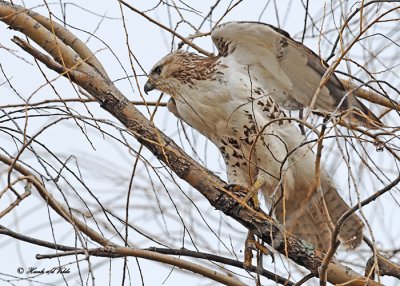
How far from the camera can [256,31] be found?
4.70 m

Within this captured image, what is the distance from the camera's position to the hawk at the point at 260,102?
4.64 meters

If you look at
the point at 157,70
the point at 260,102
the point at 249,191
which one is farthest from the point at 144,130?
the point at 157,70

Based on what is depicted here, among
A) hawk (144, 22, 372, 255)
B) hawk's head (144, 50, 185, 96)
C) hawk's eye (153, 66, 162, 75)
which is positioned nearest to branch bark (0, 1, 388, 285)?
hawk (144, 22, 372, 255)

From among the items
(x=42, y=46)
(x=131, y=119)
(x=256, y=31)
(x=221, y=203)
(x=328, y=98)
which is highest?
(x=256, y=31)

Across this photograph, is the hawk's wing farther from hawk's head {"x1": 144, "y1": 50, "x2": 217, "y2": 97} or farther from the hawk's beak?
the hawk's beak

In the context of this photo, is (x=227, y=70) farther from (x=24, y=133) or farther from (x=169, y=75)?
(x=24, y=133)

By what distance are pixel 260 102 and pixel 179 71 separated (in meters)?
0.64

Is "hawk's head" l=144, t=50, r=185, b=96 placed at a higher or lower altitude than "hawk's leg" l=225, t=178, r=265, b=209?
higher

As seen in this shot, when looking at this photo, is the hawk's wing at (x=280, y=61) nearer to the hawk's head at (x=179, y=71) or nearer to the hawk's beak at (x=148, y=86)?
the hawk's head at (x=179, y=71)

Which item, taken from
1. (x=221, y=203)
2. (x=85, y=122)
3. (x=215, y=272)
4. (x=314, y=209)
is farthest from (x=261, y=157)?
(x=85, y=122)

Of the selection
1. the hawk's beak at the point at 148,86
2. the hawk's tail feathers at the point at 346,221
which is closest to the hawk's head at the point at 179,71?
the hawk's beak at the point at 148,86

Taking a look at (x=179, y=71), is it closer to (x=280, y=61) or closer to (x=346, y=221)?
(x=280, y=61)

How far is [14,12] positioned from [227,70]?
1.69 m

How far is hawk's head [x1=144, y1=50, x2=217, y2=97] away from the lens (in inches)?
191
